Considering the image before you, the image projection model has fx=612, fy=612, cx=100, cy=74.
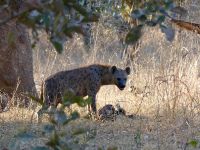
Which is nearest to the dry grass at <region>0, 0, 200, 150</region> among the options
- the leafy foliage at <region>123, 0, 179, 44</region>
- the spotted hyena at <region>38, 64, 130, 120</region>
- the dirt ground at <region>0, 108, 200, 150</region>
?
the dirt ground at <region>0, 108, 200, 150</region>

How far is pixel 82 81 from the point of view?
8609 millimetres

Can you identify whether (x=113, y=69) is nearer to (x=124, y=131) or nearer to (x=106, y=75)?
(x=106, y=75)

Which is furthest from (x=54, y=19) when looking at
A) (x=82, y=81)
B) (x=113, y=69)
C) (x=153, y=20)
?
(x=113, y=69)

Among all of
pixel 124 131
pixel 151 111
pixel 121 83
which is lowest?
pixel 124 131

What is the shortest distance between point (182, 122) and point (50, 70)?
→ 13.4 ft

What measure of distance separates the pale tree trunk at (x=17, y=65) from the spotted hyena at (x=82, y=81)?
85 centimetres

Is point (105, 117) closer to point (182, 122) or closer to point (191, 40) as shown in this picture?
point (182, 122)

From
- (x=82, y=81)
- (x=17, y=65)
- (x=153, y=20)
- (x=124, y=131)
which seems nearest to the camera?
(x=153, y=20)

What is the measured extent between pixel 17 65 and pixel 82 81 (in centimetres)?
122

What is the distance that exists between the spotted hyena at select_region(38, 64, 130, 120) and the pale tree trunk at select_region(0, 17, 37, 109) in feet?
2.79

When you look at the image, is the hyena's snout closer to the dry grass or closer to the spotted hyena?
the spotted hyena

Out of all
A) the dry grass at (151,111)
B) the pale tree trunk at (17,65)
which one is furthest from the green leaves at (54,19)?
the pale tree trunk at (17,65)

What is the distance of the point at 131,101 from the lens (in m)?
8.92

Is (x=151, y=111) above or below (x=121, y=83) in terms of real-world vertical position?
below
